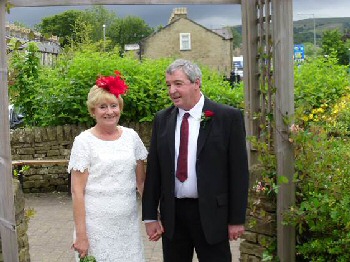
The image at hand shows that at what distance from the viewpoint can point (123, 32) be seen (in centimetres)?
9056

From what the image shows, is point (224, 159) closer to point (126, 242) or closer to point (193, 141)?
point (193, 141)

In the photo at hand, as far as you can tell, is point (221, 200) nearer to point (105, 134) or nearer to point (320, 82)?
point (105, 134)

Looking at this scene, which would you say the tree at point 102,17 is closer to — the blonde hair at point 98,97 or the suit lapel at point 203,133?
the blonde hair at point 98,97

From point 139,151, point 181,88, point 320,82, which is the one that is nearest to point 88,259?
point 139,151

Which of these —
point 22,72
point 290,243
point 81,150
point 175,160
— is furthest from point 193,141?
point 22,72

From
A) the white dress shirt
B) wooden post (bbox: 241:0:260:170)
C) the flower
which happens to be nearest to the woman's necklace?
the white dress shirt

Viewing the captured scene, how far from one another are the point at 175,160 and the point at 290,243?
1.61 meters

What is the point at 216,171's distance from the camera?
371 cm

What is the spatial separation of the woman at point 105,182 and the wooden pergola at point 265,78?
2.39ft

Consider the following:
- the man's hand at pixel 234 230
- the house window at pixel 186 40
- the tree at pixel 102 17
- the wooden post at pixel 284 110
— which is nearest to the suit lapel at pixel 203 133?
the man's hand at pixel 234 230

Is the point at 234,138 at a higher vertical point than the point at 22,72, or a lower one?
lower

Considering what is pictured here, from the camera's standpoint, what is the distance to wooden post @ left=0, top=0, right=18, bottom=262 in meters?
4.17

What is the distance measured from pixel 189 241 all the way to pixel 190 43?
51006 mm

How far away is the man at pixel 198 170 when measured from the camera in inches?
145
